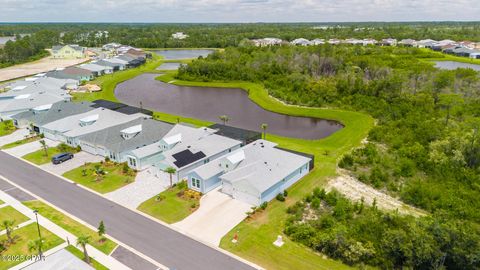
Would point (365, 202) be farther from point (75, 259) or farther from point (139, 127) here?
point (139, 127)

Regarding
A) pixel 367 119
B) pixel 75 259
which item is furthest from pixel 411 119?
pixel 75 259

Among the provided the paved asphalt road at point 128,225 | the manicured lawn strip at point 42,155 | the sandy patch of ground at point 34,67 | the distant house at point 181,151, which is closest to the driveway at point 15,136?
the manicured lawn strip at point 42,155

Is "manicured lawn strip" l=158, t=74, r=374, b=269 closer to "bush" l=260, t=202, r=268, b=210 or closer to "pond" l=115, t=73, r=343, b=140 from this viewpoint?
"bush" l=260, t=202, r=268, b=210

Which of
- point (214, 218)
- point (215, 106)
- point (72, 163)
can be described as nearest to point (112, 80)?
point (215, 106)

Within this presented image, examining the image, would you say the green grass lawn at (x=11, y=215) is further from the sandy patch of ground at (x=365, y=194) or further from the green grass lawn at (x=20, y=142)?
the sandy patch of ground at (x=365, y=194)

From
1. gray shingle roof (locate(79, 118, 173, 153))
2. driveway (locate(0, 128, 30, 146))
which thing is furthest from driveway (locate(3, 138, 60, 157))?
gray shingle roof (locate(79, 118, 173, 153))
